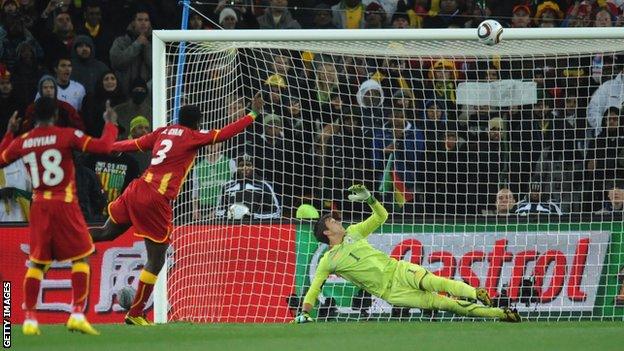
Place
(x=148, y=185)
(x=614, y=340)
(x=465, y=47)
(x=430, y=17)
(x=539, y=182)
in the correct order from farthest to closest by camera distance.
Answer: (x=430, y=17)
(x=539, y=182)
(x=465, y=47)
(x=148, y=185)
(x=614, y=340)

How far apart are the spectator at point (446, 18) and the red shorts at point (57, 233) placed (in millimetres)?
9420

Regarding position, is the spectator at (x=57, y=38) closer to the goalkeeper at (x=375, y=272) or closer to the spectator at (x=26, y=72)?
the spectator at (x=26, y=72)

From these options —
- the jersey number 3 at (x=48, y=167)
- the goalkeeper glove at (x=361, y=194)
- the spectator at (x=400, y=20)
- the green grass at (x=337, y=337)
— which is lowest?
the green grass at (x=337, y=337)

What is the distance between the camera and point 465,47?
16.3 meters

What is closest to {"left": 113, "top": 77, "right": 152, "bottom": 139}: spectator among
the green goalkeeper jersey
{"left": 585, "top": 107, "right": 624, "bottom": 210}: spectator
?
the green goalkeeper jersey

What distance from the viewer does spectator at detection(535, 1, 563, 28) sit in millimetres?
20281

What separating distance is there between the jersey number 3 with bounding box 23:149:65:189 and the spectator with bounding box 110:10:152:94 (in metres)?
7.76

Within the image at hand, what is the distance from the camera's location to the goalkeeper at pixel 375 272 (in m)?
15.2

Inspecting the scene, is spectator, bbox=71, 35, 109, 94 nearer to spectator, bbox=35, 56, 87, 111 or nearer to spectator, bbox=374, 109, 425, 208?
spectator, bbox=35, 56, 87, 111

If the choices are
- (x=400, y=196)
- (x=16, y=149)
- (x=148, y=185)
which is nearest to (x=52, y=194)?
(x=16, y=149)

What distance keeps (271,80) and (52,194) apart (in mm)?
5667

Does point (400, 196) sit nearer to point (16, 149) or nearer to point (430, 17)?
point (430, 17)

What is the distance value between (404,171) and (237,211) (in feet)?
6.96

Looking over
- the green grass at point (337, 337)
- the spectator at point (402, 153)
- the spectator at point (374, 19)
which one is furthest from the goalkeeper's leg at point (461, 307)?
the spectator at point (374, 19)
